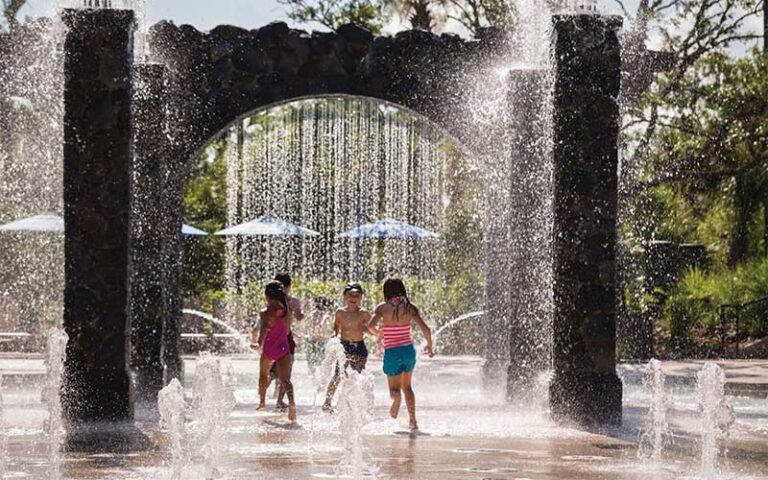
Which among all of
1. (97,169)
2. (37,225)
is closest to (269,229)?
(37,225)

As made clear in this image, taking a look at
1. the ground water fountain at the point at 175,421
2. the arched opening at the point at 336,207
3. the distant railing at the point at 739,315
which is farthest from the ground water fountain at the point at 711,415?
the arched opening at the point at 336,207

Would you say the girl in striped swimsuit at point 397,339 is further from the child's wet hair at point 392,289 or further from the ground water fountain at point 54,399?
the ground water fountain at point 54,399

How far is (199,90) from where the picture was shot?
61.7 ft

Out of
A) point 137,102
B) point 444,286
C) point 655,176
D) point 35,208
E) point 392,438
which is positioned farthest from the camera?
point 35,208

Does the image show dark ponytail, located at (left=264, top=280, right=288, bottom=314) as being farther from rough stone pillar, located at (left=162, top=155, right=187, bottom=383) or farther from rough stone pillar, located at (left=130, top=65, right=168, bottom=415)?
rough stone pillar, located at (left=162, top=155, right=187, bottom=383)

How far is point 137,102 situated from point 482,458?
27.2 ft

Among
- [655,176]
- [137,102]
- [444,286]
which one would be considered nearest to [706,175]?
[655,176]

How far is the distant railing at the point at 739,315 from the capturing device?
27.3m

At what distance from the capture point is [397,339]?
14.2 metres

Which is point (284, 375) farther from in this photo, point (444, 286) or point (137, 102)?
point (444, 286)

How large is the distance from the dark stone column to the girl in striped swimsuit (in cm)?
166

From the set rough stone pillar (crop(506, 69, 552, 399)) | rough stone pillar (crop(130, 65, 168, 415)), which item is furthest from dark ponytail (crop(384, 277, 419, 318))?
rough stone pillar (crop(130, 65, 168, 415))

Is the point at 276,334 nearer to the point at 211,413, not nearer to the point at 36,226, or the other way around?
the point at 211,413

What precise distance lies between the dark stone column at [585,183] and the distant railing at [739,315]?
12462mm
